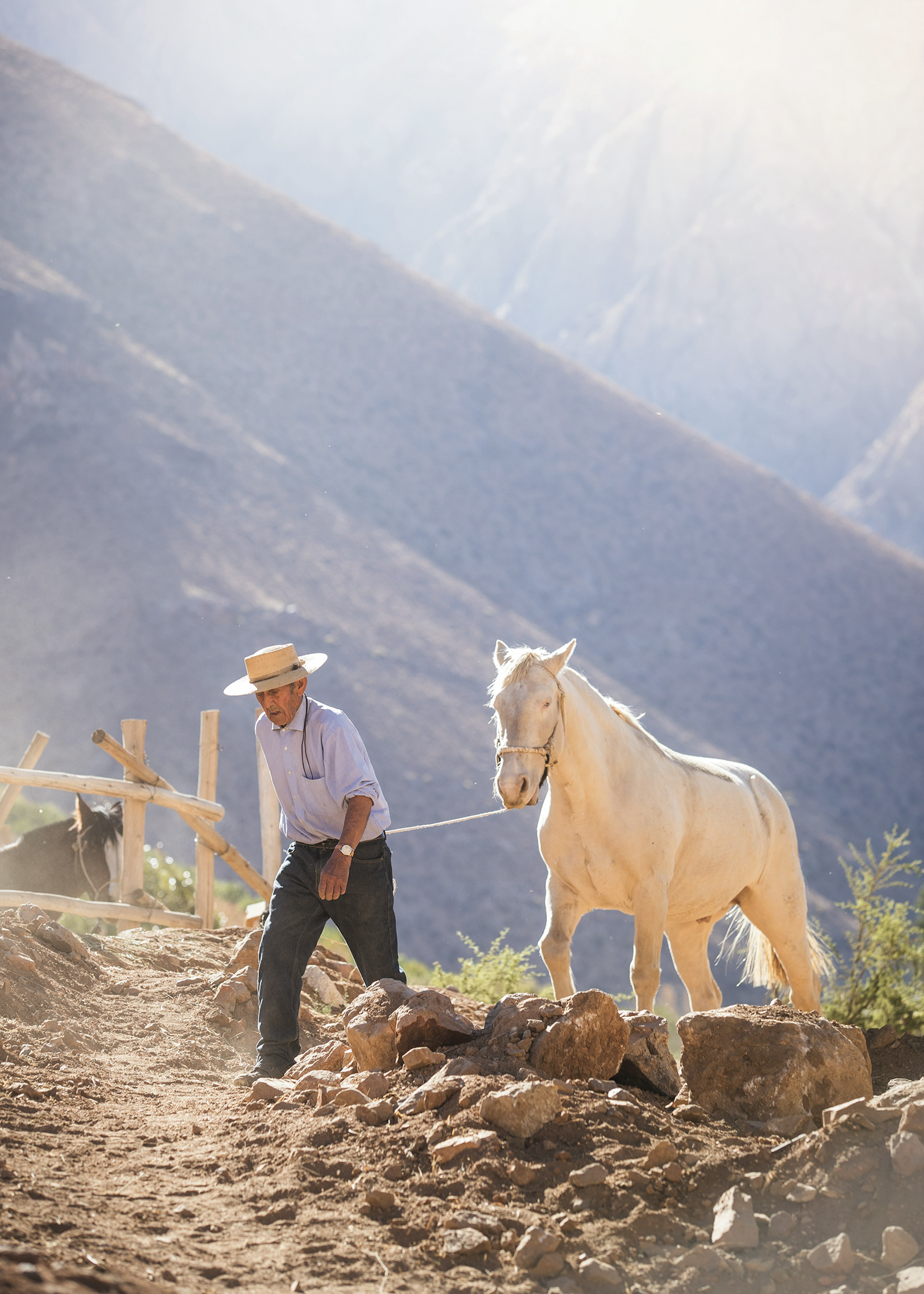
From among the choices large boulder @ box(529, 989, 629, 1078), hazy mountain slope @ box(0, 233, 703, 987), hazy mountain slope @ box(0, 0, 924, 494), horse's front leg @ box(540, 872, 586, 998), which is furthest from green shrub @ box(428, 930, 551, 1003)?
hazy mountain slope @ box(0, 0, 924, 494)

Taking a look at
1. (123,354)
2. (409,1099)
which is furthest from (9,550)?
(409,1099)

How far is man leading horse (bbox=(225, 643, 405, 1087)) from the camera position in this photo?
183 inches

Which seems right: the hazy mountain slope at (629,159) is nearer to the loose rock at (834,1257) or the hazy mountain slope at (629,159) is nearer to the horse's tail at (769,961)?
the horse's tail at (769,961)

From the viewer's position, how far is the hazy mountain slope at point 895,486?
243 feet

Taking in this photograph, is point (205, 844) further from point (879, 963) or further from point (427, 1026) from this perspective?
point (879, 963)

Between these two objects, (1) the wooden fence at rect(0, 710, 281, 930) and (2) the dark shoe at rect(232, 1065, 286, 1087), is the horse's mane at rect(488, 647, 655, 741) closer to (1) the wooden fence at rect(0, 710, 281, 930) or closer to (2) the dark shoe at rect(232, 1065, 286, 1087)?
(2) the dark shoe at rect(232, 1065, 286, 1087)

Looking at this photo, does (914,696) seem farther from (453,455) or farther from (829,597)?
(453,455)

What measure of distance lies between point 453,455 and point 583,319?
184 feet

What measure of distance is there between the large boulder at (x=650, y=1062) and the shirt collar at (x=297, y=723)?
1824 millimetres

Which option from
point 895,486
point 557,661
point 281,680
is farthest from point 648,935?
point 895,486

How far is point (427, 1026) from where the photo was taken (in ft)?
13.3

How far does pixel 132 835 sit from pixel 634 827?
4239 millimetres

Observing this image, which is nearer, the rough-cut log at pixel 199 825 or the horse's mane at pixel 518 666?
the horse's mane at pixel 518 666

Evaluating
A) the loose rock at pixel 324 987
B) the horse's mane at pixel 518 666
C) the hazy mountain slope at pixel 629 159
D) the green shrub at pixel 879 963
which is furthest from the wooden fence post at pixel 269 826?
the hazy mountain slope at pixel 629 159
